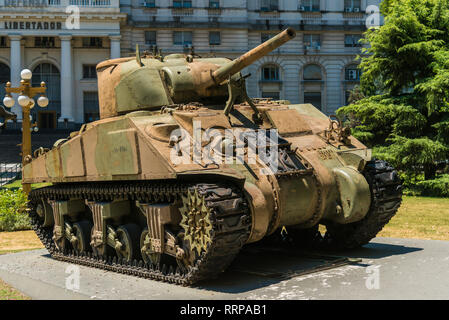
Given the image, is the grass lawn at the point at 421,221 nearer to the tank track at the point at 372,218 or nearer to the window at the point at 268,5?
the tank track at the point at 372,218

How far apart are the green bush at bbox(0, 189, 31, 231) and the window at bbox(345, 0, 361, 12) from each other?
45.3m

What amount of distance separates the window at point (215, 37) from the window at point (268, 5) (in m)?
4.77

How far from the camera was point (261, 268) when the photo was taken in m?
10.9

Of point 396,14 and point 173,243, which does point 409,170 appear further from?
point 173,243

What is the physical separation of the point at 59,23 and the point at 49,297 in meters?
47.8

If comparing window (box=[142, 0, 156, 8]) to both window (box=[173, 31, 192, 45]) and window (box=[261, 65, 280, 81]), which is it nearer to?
window (box=[173, 31, 192, 45])

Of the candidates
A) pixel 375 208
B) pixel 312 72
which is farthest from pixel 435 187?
pixel 312 72

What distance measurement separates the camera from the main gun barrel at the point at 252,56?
1004 centimetres

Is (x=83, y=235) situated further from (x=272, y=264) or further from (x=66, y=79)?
(x=66, y=79)

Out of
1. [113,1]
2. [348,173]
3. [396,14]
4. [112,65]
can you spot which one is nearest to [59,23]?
[113,1]

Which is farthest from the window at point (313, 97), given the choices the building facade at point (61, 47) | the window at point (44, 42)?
the window at point (44, 42)

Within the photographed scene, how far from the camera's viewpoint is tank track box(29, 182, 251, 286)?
8992mm

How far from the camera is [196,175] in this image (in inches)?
372

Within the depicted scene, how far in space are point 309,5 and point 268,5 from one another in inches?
145
